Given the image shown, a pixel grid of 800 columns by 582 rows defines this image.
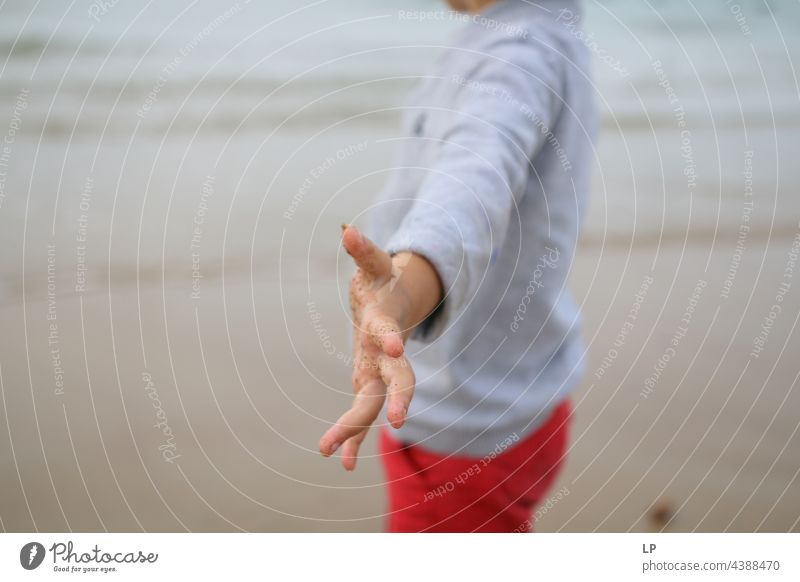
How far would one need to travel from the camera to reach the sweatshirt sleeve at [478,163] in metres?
0.39

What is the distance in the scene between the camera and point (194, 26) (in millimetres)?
1641

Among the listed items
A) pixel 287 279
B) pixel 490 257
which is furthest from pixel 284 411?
pixel 490 257

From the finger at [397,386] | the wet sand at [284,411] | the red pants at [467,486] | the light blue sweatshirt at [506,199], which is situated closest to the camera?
the finger at [397,386]

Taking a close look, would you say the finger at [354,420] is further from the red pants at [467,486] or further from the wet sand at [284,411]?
the wet sand at [284,411]

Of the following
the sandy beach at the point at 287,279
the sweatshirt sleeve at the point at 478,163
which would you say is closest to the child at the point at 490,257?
the sweatshirt sleeve at the point at 478,163

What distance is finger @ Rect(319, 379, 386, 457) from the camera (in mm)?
338

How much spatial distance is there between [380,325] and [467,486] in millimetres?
243

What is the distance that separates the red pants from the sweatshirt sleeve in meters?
0.15

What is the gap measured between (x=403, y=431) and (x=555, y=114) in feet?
0.75

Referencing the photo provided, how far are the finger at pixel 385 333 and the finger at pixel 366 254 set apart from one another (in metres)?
0.02

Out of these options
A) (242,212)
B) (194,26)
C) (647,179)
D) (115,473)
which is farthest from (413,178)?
(194,26)

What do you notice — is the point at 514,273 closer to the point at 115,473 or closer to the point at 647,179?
the point at 115,473

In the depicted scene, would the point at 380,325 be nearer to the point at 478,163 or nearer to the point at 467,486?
the point at 478,163

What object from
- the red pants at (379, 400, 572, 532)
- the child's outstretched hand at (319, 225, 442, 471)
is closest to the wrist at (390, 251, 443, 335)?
the child's outstretched hand at (319, 225, 442, 471)
